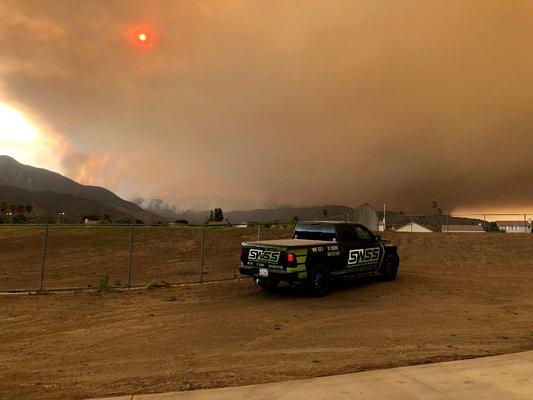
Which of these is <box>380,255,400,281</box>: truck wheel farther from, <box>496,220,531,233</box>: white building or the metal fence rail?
<box>496,220,531,233</box>: white building

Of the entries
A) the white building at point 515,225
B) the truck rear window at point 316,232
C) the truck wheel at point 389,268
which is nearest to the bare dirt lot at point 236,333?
the truck wheel at point 389,268

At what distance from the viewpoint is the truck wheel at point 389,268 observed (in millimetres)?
14828

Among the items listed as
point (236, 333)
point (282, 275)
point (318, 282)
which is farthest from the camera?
point (318, 282)

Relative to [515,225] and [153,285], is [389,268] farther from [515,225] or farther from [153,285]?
[515,225]

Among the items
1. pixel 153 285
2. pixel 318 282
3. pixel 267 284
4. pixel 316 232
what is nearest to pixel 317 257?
pixel 318 282

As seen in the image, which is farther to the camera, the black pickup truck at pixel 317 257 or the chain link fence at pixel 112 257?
the chain link fence at pixel 112 257

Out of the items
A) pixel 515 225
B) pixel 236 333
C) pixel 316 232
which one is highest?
pixel 515 225

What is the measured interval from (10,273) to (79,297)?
33.8 feet

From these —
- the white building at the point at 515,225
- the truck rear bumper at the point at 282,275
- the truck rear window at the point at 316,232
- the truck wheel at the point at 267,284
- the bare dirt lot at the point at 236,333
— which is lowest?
the bare dirt lot at the point at 236,333

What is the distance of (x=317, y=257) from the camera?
12.0 meters

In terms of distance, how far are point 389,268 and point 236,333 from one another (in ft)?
27.2

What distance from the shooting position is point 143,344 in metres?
7.57

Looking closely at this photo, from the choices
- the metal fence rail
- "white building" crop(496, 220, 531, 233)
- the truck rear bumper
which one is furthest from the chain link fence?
"white building" crop(496, 220, 531, 233)

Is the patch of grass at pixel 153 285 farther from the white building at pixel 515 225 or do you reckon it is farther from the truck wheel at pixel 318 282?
the white building at pixel 515 225
